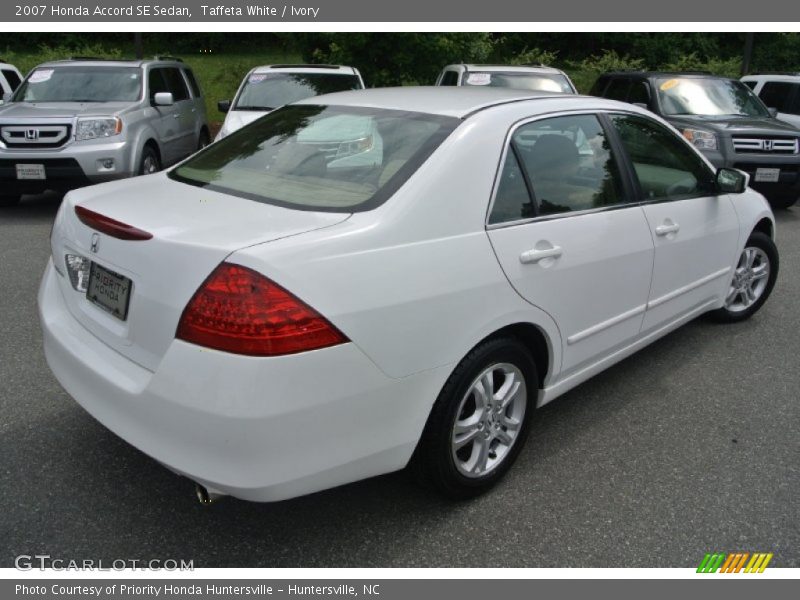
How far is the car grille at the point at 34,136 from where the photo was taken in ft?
26.2

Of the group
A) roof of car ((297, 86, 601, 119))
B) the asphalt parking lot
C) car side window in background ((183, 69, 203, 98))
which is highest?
roof of car ((297, 86, 601, 119))

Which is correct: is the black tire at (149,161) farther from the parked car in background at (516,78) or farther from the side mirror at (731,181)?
the side mirror at (731,181)

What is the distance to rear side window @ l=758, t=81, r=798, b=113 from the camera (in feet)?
38.4

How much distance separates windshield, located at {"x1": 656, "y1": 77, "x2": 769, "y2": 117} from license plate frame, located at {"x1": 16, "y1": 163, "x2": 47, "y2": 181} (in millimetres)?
7861

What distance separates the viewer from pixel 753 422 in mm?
3715

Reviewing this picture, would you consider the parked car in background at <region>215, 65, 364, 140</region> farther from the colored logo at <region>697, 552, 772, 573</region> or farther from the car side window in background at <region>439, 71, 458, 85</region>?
the colored logo at <region>697, 552, 772, 573</region>

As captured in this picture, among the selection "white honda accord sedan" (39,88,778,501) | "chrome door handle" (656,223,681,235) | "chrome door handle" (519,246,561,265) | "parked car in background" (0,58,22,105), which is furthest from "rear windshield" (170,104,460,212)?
"parked car in background" (0,58,22,105)

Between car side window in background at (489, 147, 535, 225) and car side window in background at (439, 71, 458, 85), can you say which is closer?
car side window in background at (489, 147, 535, 225)

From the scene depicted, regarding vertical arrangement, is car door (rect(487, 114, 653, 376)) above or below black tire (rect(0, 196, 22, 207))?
above

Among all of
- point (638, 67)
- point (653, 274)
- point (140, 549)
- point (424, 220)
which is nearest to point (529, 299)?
point (424, 220)

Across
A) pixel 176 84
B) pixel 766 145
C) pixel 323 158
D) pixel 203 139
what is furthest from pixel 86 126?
pixel 766 145

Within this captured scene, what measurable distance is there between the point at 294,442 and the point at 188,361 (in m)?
0.41

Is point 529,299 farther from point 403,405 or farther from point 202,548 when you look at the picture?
point 202,548

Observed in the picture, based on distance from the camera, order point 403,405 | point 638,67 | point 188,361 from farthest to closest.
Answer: point 638,67 → point 403,405 → point 188,361
